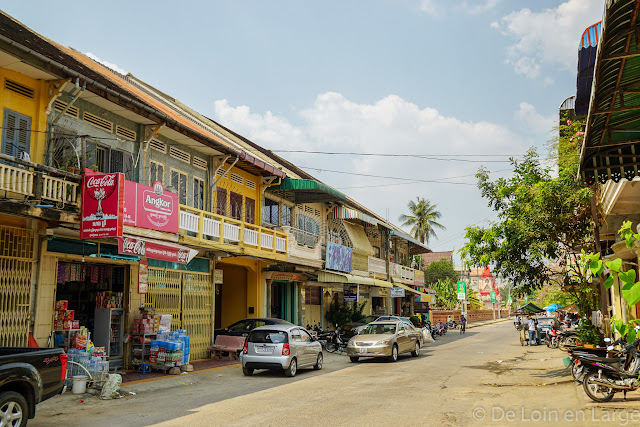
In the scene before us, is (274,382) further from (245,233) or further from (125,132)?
(125,132)

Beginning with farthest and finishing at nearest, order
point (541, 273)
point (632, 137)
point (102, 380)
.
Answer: point (541, 273) < point (102, 380) < point (632, 137)

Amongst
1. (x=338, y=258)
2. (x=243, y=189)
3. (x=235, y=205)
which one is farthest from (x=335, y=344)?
(x=243, y=189)

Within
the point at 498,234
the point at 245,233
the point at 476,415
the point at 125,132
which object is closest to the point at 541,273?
the point at 498,234

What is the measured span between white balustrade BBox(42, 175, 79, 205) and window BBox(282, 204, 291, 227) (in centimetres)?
1427

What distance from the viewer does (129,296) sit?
1602 centimetres

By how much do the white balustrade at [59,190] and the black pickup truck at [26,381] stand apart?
4.21 m

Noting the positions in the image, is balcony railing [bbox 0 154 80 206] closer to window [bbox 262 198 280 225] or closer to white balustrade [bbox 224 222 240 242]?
white balustrade [bbox 224 222 240 242]

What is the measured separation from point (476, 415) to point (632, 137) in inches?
214

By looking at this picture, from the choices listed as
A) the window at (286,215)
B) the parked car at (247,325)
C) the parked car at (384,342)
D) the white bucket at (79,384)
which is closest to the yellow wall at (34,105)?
the white bucket at (79,384)

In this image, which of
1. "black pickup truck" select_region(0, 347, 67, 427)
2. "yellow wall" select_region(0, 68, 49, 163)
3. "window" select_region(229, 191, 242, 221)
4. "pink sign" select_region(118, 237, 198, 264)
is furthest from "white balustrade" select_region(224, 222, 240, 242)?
"black pickup truck" select_region(0, 347, 67, 427)

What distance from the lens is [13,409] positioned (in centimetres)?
737

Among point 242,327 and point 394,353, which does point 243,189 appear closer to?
point 242,327

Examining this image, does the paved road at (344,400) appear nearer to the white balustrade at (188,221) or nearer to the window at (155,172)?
the white balustrade at (188,221)

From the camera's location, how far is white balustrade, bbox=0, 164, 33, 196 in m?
10.7
